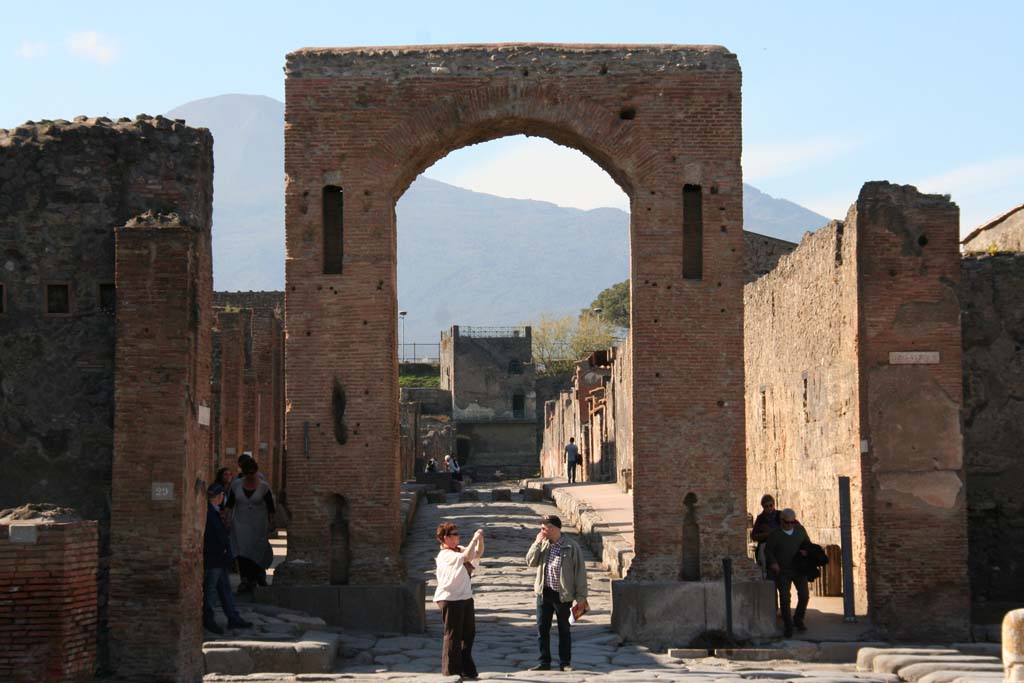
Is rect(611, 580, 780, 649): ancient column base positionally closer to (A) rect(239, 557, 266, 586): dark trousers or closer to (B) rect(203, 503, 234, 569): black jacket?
(A) rect(239, 557, 266, 586): dark trousers

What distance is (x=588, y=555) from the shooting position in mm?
22562

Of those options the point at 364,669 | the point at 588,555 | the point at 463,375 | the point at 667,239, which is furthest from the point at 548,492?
the point at 463,375

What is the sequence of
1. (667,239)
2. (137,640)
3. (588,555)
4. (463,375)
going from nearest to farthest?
1. (137,640)
2. (667,239)
3. (588,555)
4. (463,375)

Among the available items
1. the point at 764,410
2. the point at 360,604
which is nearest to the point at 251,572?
the point at 360,604

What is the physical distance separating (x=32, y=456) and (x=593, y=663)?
515 centimetres

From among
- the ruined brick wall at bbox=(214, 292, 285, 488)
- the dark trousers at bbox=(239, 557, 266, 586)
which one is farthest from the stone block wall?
the ruined brick wall at bbox=(214, 292, 285, 488)

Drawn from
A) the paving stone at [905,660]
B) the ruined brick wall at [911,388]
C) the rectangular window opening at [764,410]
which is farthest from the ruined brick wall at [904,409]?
the rectangular window opening at [764,410]

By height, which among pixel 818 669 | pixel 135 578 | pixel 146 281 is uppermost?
pixel 146 281

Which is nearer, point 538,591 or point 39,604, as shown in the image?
point 39,604

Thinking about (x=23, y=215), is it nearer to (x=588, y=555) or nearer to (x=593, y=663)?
(x=593, y=663)

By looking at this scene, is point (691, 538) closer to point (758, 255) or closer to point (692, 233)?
point (692, 233)

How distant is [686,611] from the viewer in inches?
607

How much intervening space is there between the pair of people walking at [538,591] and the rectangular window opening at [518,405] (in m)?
67.4

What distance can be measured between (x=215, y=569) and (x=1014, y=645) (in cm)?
704
